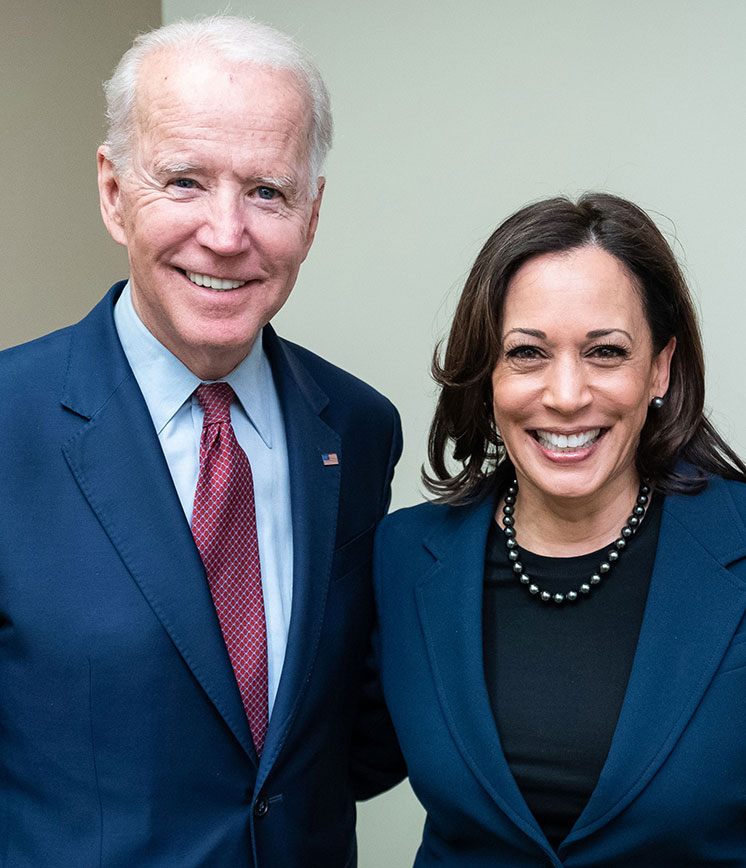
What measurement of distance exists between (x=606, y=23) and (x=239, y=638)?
2126 millimetres

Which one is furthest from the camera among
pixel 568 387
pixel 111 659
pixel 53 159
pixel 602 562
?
pixel 53 159

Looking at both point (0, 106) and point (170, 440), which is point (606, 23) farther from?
point (170, 440)

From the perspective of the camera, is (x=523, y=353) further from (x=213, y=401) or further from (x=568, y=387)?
(x=213, y=401)

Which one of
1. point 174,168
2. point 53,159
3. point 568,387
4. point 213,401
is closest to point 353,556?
point 213,401

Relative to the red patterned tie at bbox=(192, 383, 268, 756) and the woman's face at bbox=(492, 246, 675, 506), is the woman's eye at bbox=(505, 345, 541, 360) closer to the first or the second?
the woman's face at bbox=(492, 246, 675, 506)

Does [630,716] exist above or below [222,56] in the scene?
below

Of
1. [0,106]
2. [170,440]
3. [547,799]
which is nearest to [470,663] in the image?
[547,799]

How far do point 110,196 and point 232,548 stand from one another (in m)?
0.61

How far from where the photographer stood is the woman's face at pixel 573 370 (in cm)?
187

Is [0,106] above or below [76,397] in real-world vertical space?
above

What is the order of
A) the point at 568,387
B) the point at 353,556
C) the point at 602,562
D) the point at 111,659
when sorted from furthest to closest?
the point at 353,556 → the point at 602,562 → the point at 568,387 → the point at 111,659

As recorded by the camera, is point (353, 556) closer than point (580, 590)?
No

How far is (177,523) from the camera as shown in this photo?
1.81 meters

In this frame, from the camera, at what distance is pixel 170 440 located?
1905mm
